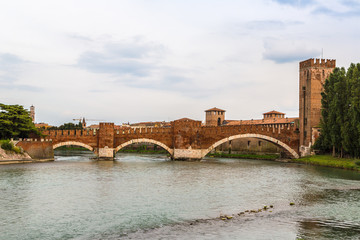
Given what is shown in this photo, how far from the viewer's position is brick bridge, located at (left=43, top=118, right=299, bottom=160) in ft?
120

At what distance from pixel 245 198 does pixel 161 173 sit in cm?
1016

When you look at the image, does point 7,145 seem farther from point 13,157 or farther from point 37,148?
point 37,148

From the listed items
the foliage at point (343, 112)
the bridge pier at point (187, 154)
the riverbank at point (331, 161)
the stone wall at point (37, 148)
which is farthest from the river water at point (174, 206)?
the bridge pier at point (187, 154)

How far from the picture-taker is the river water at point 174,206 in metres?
10.9

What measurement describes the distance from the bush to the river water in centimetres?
820

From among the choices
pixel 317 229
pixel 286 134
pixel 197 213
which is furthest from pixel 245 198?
pixel 286 134

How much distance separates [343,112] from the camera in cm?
2906

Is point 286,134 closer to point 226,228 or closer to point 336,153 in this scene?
point 336,153

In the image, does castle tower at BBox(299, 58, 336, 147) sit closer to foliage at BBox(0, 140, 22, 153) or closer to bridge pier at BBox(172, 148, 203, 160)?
bridge pier at BBox(172, 148, 203, 160)

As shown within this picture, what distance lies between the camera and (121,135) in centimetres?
3753

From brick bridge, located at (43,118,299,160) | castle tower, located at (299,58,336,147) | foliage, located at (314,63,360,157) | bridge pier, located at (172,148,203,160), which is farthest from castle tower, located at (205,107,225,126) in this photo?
foliage, located at (314,63,360,157)

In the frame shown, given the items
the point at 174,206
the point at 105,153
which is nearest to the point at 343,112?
the point at 174,206

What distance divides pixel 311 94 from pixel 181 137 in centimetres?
1216

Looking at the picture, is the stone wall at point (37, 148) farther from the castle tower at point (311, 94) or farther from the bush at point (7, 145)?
the castle tower at point (311, 94)
